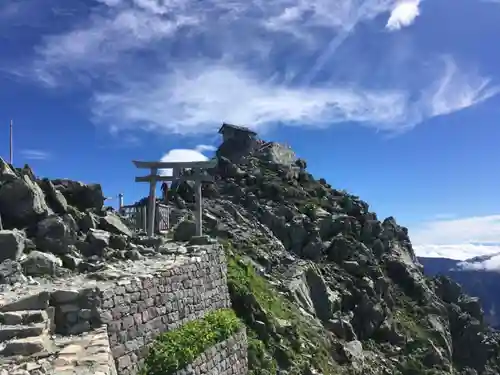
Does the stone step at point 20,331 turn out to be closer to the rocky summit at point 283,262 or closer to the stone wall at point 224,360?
the rocky summit at point 283,262

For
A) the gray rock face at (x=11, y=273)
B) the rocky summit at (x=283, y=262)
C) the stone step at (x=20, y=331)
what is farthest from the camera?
the rocky summit at (x=283, y=262)

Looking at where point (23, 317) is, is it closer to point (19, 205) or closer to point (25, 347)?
point (25, 347)

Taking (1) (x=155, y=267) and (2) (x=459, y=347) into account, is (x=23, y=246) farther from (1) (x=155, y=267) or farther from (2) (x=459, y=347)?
(2) (x=459, y=347)

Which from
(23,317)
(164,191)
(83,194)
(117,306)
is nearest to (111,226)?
(83,194)

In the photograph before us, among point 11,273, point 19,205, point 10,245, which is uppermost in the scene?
point 19,205

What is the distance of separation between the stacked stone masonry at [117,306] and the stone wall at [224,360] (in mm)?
933

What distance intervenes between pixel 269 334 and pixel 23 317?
10.4 meters

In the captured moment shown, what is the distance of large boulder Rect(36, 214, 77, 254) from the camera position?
41.7 ft

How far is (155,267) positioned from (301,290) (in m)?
17.9

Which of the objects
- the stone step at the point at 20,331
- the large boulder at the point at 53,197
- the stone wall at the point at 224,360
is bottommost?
the stone wall at the point at 224,360

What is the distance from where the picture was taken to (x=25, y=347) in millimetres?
6633

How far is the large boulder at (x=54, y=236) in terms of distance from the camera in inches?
501

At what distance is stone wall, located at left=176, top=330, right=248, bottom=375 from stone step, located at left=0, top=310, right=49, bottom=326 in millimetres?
3484

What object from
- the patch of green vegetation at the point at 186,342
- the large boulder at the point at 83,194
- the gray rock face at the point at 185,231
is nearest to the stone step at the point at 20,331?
the patch of green vegetation at the point at 186,342
